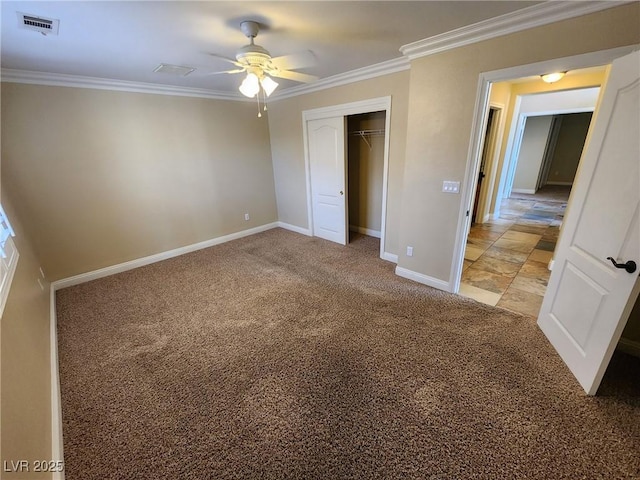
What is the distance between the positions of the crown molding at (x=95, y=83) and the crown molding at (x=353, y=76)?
1.16m

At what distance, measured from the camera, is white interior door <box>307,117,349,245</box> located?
12.8 feet

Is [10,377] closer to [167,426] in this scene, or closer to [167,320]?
[167,426]

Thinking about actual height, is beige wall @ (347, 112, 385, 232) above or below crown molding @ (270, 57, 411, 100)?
below

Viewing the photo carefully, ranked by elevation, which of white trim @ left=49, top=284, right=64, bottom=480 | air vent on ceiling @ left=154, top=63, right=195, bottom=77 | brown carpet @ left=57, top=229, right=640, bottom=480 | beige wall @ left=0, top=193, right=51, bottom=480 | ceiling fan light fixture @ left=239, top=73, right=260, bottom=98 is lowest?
brown carpet @ left=57, top=229, right=640, bottom=480

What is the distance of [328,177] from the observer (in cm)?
420

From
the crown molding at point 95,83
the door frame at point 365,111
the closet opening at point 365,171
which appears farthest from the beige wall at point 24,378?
the closet opening at point 365,171

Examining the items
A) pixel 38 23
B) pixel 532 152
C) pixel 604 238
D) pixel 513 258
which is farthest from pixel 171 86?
pixel 532 152

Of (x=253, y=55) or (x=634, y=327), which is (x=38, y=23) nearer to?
(x=253, y=55)

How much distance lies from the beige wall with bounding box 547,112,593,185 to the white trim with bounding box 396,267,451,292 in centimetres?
884

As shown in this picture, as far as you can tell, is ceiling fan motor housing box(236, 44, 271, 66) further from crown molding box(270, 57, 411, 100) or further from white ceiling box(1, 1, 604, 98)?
crown molding box(270, 57, 411, 100)

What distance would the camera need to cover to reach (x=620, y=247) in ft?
4.96

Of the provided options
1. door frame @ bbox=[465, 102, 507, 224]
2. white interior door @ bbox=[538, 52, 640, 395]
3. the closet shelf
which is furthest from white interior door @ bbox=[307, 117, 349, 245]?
white interior door @ bbox=[538, 52, 640, 395]

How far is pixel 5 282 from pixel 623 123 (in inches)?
153

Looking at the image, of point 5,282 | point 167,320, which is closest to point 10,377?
point 5,282
